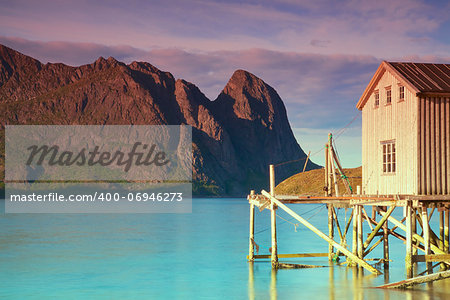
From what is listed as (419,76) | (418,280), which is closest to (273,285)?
(418,280)

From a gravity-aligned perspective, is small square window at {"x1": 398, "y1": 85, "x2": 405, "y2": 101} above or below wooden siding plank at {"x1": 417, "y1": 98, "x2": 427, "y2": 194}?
above

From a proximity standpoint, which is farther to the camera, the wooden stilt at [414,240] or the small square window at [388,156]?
the small square window at [388,156]

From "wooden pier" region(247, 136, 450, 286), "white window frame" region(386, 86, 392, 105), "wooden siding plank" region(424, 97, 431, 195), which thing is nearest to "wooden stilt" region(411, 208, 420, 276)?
"wooden pier" region(247, 136, 450, 286)

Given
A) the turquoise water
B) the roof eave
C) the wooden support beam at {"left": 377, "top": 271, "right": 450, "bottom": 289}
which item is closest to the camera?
the wooden support beam at {"left": 377, "top": 271, "right": 450, "bottom": 289}

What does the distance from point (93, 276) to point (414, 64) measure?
24.7 m

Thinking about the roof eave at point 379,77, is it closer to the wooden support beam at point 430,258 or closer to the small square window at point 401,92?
the small square window at point 401,92

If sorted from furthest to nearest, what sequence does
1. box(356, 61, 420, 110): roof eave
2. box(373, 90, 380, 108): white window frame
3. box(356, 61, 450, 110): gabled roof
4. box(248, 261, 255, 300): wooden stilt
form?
1. box(373, 90, 380, 108): white window frame
2. box(248, 261, 255, 300): wooden stilt
3. box(356, 61, 420, 110): roof eave
4. box(356, 61, 450, 110): gabled roof

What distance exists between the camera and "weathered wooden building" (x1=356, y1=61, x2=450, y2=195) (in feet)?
95.3

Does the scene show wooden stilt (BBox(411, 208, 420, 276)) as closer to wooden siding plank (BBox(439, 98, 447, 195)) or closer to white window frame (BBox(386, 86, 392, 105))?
wooden siding plank (BBox(439, 98, 447, 195))

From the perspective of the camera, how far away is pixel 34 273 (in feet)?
135

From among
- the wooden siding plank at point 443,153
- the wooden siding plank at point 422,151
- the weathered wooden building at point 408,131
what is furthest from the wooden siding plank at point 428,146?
the wooden siding plank at point 443,153

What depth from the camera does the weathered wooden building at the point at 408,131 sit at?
2905cm

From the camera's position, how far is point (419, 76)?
3133 cm

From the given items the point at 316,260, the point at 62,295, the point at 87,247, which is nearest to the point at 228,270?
the point at 316,260
